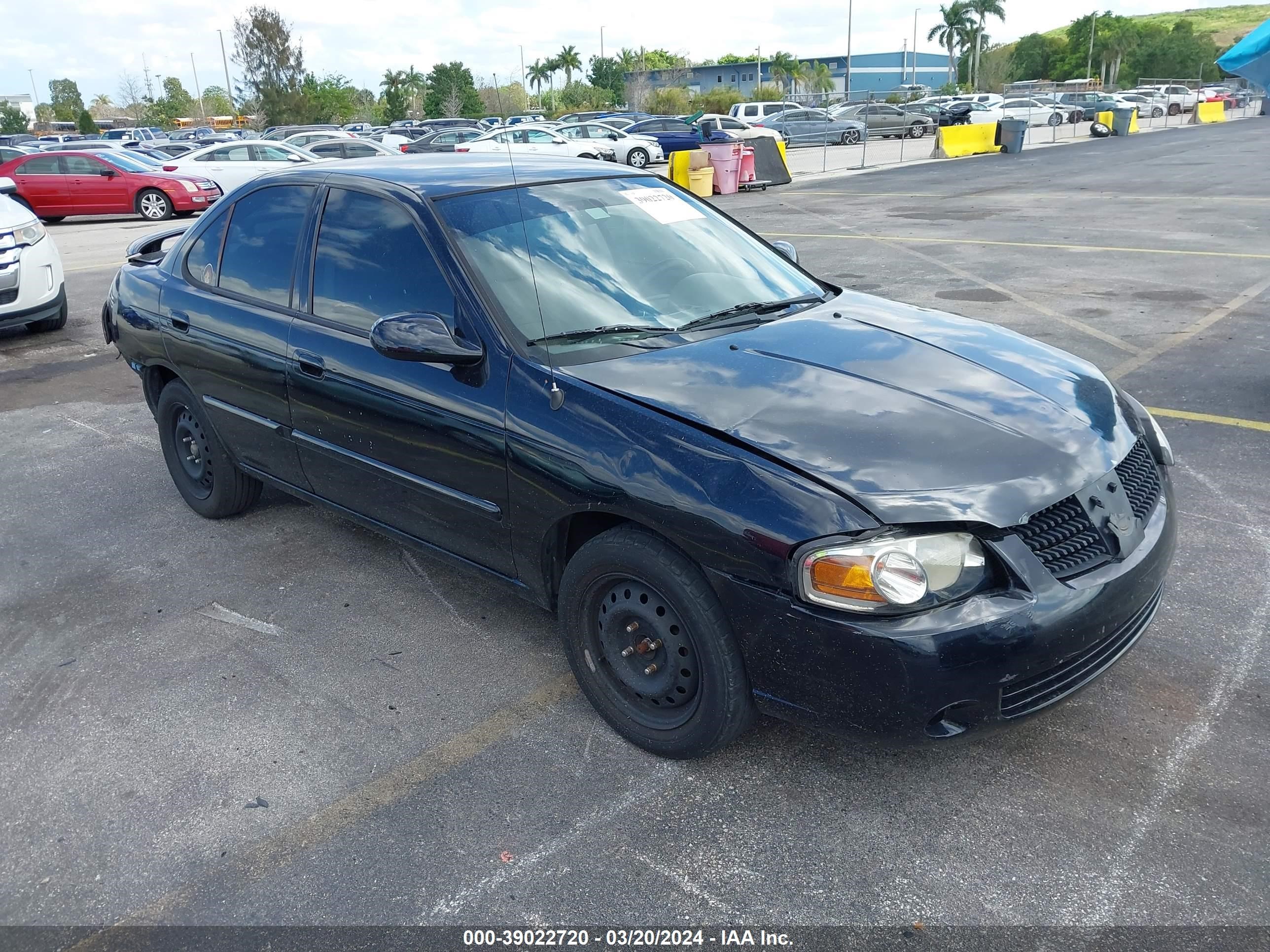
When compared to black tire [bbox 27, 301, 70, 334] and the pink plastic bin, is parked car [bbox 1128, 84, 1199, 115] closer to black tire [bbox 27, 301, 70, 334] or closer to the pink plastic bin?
the pink plastic bin

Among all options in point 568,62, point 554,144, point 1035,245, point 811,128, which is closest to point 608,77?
point 568,62

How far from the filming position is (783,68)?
371ft

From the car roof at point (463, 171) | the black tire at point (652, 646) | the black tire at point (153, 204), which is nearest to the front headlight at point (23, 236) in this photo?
the car roof at point (463, 171)

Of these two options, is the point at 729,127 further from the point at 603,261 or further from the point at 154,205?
the point at 603,261

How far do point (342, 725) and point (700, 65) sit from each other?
450ft

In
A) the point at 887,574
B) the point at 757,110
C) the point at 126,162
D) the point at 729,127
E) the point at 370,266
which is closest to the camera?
the point at 887,574

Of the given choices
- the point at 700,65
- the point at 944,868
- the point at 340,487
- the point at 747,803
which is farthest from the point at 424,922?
the point at 700,65

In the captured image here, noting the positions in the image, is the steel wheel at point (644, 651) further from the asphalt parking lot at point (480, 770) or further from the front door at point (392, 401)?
the front door at point (392, 401)

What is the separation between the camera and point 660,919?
251 centimetres

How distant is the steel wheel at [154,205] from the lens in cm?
2014

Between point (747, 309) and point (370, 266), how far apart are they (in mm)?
1397

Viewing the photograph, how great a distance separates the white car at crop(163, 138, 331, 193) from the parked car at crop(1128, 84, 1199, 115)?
48537 mm

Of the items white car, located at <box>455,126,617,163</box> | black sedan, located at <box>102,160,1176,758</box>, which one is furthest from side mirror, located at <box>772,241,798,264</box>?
white car, located at <box>455,126,617,163</box>

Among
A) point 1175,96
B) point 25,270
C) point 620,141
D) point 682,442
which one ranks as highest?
point 682,442
